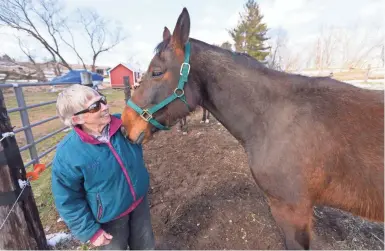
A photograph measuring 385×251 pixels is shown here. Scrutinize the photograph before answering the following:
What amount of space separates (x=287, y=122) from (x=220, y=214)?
73.8 inches

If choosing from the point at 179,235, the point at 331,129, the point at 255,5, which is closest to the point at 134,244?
the point at 179,235

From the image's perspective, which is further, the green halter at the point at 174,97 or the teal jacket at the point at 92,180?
the green halter at the point at 174,97

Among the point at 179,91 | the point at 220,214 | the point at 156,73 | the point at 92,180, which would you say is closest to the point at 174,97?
the point at 179,91

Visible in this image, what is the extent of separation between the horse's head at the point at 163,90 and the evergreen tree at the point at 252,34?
29186mm

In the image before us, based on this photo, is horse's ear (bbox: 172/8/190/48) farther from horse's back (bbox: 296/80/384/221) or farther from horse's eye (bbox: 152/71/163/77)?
horse's back (bbox: 296/80/384/221)

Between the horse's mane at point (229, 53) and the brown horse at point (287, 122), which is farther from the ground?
the horse's mane at point (229, 53)

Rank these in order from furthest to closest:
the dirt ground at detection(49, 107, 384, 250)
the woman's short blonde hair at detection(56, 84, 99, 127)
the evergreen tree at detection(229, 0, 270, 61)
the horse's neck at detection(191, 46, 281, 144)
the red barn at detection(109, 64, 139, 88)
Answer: the red barn at detection(109, 64, 139, 88), the evergreen tree at detection(229, 0, 270, 61), the dirt ground at detection(49, 107, 384, 250), the horse's neck at detection(191, 46, 281, 144), the woman's short blonde hair at detection(56, 84, 99, 127)

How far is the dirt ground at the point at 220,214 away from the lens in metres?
2.51

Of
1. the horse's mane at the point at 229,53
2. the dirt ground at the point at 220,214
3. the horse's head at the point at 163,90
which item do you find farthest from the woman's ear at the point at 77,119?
the dirt ground at the point at 220,214

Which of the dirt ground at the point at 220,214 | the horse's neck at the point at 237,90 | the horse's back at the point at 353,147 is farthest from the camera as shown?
the dirt ground at the point at 220,214

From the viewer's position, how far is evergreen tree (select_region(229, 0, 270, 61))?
29.3 meters

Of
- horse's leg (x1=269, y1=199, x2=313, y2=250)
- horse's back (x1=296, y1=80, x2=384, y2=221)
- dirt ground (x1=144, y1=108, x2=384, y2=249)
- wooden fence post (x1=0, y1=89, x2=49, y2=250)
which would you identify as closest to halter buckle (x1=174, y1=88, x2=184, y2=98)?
horse's back (x1=296, y1=80, x2=384, y2=221)

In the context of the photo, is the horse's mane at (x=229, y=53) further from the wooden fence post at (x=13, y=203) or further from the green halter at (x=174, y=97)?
the wooden fence post at (x=13, y=203)

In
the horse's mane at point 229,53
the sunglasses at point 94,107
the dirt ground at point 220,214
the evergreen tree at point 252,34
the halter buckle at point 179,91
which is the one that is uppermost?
the evergreen tree at point 252,34
